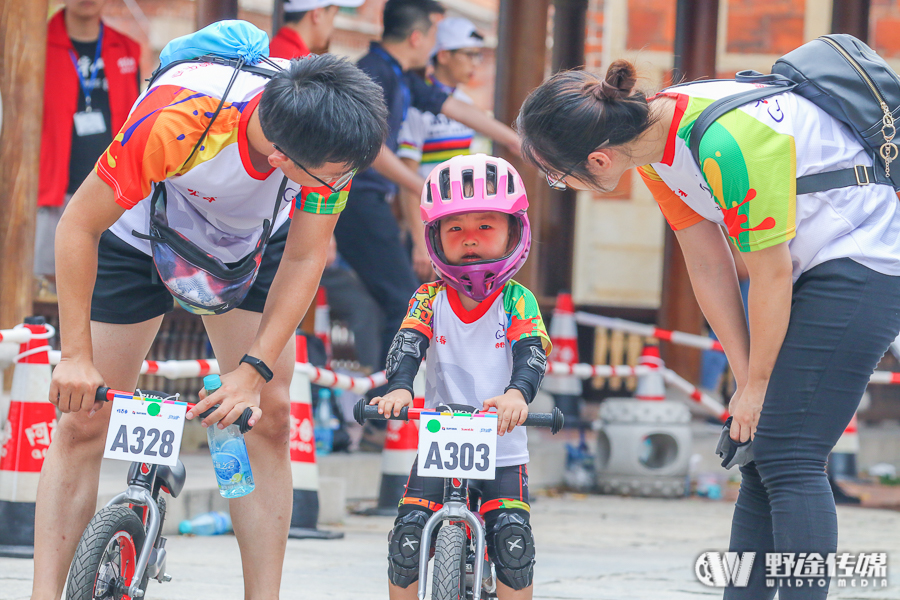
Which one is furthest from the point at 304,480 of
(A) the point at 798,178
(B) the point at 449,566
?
(A) the point at 798,178

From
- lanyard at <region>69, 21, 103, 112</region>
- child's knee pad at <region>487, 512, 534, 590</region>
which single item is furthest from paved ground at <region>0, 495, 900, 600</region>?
lanyard at <region>69, 21, 103, 112</region>

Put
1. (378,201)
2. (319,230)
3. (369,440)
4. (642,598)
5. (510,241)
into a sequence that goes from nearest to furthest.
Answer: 1. (319,230)
2. (510,241)
3. (642,598)
4. (378,201)
5. (369,440)

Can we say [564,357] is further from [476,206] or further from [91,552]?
[91,552]

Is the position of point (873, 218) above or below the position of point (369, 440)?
above

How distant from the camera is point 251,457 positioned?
3178 mm

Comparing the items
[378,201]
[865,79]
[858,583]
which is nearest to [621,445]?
[378,201]

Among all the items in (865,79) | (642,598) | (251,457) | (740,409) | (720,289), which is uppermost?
(865,79)

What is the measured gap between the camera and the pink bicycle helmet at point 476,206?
3.04 meters

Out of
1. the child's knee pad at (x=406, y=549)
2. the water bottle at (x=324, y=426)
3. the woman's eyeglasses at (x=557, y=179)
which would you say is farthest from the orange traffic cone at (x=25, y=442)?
the water bottle at (x=324, y=426)

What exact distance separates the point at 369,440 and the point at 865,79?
4513 mm

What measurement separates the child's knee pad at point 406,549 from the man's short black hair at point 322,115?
894 mm

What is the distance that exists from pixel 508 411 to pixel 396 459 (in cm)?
299

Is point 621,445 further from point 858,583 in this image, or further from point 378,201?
point 858,583

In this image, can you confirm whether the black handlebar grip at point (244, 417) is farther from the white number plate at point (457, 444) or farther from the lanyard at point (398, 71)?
the lanyard at point (398, 71)
